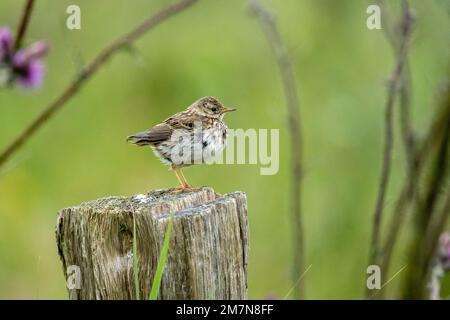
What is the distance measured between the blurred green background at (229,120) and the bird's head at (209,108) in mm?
2260

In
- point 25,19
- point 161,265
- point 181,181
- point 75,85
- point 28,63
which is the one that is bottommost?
point 161,265

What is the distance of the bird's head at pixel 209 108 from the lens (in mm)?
6387

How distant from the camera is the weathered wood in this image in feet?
14.6

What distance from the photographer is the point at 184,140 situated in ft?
19.8

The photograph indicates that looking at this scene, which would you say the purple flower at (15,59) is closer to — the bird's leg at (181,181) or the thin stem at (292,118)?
the bird's leg at (181,181)

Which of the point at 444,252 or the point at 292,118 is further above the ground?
the point at 292,118

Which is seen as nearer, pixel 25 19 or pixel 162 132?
pixel 25 19

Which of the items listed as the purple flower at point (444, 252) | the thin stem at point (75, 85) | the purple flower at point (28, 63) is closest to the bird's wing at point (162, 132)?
the purple flower at point (28, 63)

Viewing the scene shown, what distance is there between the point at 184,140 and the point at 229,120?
4016 millimetres

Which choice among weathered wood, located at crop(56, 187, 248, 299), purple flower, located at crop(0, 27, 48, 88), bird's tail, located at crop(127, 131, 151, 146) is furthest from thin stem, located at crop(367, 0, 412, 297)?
purple flower, located at crop(0, 27, 48, 88)

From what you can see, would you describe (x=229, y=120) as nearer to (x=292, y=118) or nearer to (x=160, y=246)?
(x=292, y=118)

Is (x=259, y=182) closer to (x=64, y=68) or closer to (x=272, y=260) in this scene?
(x=272, y=260)

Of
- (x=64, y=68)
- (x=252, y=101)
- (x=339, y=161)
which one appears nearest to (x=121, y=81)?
(x=64, y=68)

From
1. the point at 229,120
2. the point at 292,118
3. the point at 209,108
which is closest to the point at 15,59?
the point at 209,108
